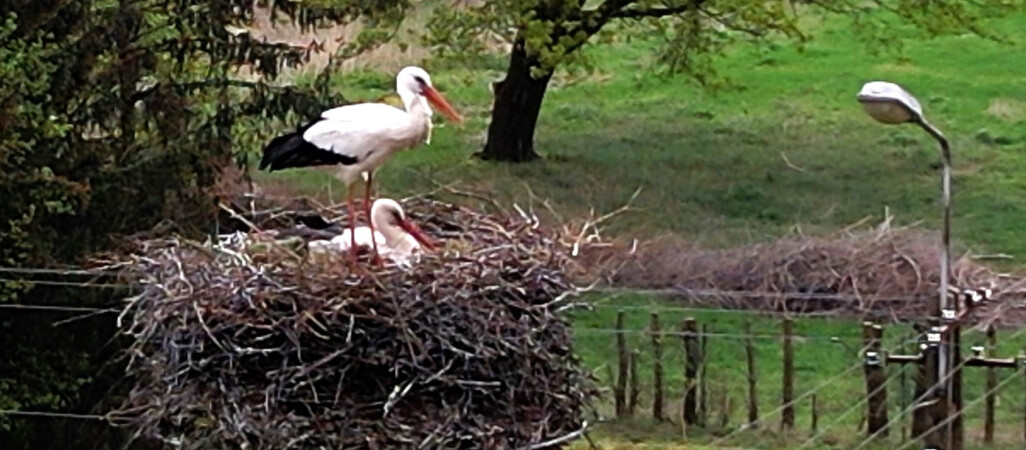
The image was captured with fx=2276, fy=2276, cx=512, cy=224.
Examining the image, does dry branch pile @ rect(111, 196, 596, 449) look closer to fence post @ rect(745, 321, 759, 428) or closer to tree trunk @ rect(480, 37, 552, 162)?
fence post @ rect(745, 321, 759, 428)

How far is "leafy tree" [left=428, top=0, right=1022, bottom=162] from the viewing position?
19.5m

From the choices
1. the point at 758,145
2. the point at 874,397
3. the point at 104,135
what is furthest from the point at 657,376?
the point at 758,145

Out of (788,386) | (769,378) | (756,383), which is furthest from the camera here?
(769,378)

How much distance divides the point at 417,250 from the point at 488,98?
17.1m

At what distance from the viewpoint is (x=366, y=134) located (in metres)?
9.20

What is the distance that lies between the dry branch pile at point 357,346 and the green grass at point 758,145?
1121 cm

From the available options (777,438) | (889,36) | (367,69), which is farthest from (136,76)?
(367,69)

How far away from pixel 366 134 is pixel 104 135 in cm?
475

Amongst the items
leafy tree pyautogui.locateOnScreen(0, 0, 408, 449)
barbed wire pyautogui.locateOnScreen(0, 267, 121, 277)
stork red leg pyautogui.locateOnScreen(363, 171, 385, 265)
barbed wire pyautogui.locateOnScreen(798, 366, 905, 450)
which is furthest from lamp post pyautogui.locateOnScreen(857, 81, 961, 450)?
leafy tree pyautogui.locateOnScreen(0, 0, 408, 449)

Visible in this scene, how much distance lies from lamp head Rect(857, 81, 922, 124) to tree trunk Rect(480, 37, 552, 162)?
581 inches

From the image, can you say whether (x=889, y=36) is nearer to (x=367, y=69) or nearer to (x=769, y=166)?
(x=769, y=166)

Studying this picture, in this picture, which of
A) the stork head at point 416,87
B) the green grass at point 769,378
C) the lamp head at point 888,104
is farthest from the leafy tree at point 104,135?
the lamp head at point 888,104

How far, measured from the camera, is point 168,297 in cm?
841

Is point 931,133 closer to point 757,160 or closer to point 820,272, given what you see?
point 820,272
